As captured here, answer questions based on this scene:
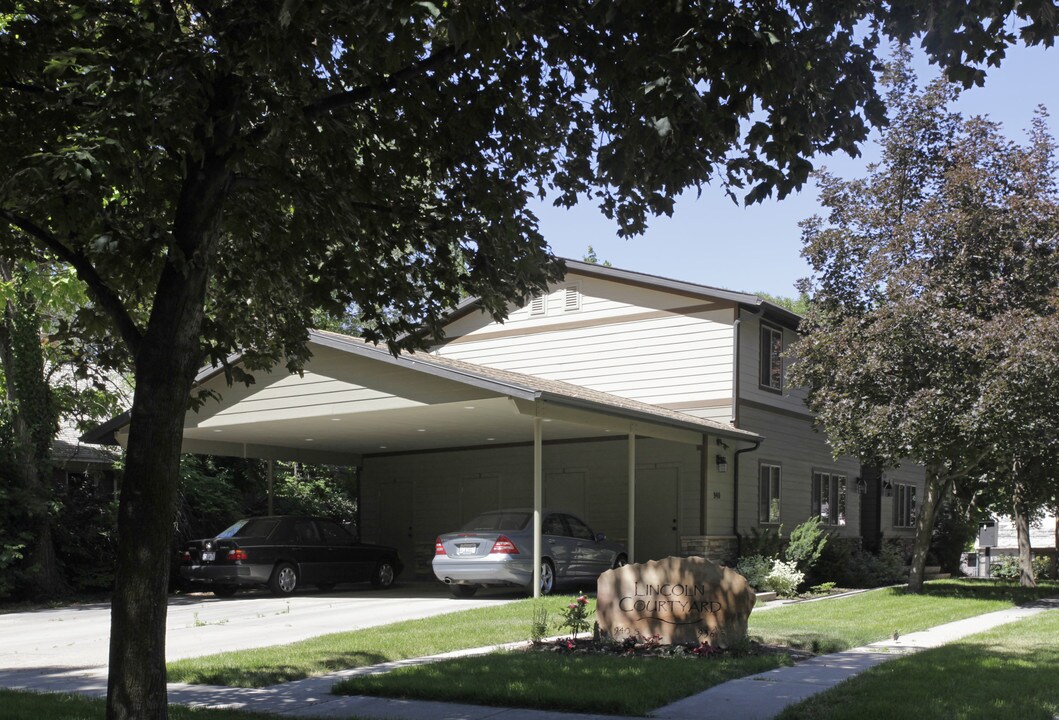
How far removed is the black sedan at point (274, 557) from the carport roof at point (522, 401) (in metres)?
2.79

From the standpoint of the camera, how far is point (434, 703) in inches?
372

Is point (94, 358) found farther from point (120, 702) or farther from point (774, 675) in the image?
point (774, 675)

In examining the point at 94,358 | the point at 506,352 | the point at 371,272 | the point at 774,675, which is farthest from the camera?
the point at 506,352

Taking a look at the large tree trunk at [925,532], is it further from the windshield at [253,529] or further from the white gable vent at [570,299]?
the windshield at [253,529]

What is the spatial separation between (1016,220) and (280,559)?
1436cm

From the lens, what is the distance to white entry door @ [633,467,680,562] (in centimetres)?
2392

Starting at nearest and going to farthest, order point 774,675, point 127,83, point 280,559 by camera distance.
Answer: point 127,83
point 774,675
point 280,559

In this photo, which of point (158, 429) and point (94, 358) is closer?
point (158, 429)

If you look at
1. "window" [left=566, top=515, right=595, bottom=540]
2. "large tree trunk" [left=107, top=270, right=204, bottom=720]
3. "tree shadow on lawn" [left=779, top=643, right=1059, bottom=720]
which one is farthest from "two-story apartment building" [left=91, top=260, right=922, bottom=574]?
"large tree trunk" [left=107, top=270, right=204, bottom=720]

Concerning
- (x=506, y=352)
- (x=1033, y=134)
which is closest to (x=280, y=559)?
(x=506, y=352)

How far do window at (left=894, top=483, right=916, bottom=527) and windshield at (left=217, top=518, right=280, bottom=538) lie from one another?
18.7 m

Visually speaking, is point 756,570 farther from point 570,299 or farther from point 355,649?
point 355,649

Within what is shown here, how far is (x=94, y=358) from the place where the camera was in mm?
11523

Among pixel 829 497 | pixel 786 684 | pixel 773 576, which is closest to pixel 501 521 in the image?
pixel 773 576
